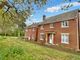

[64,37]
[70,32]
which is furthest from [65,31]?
[70,32]

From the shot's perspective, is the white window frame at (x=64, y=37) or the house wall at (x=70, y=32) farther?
the white window frame at (x=64, y=37)

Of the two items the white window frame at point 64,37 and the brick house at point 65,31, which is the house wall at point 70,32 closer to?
the brick house at point 65,31

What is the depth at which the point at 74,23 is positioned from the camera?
3400 cm

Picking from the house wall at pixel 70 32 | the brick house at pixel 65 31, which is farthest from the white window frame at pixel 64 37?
the house wall at pixel 70 32

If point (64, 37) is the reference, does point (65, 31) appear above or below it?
above

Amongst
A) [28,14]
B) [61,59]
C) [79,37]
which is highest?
[28,14]

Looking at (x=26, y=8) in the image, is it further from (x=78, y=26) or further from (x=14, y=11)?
(x=78, y=26)

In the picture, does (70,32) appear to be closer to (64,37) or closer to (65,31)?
(65,31)

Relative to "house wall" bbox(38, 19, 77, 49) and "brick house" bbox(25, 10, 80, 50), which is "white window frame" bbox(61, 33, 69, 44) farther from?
"house wall" bbox(38, 19, 77, 49)

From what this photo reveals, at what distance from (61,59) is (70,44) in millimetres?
19320

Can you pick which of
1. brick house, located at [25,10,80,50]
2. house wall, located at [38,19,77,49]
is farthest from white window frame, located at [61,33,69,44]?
house wall, located at [38,19,77,49]

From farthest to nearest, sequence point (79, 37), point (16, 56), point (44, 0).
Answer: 1. point (79, 37)
2. point (16, 56)
3. point (44, 0)

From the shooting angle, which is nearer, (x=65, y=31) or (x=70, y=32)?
(x=70, y=32)

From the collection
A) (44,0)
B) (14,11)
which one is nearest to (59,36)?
(14,11)
